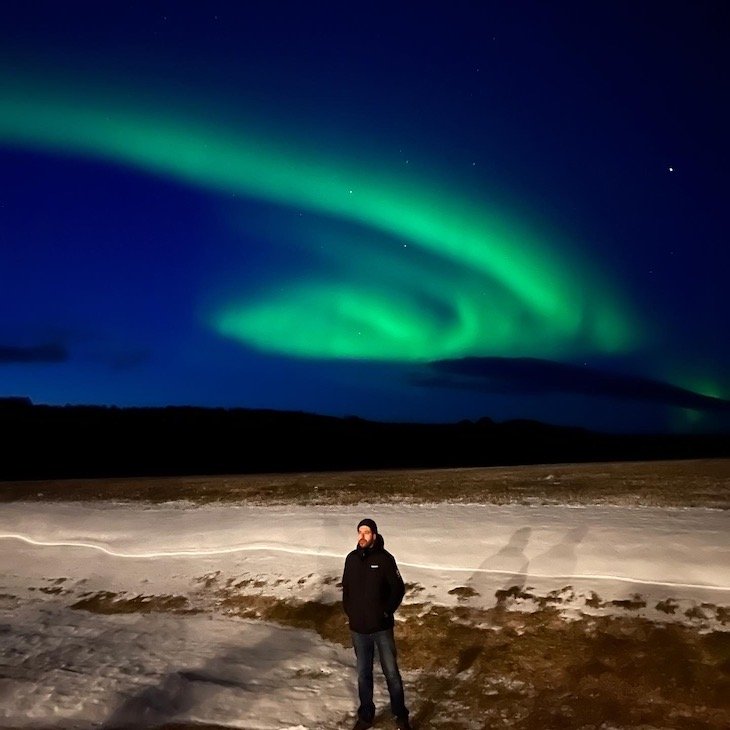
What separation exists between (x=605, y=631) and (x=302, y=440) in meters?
160

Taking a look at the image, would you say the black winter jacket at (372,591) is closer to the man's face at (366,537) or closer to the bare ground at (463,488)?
the man's face at (366,537)

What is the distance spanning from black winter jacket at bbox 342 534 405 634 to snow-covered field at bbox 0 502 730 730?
52.6 inches

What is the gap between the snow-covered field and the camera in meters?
8.03

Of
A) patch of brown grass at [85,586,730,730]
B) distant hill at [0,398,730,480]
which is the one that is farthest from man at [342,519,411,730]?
distant hill at [0,398,730,480]

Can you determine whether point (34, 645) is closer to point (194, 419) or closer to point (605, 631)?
point (605, 631)

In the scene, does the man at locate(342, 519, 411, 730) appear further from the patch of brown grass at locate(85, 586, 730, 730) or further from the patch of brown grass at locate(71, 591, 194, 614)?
the patch of brown grass at locate(71, 591, 194, 614)

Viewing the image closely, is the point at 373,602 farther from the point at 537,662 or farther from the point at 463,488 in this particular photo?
the point at 463,488

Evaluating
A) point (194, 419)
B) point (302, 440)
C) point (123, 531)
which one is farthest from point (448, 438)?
point (123, 531)

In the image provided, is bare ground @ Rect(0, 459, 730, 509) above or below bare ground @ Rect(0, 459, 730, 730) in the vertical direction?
above

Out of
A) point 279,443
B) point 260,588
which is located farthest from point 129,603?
point 279,443

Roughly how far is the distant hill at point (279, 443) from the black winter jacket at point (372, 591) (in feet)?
326

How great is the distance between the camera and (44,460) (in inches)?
4722

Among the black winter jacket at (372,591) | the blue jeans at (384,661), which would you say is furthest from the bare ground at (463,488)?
the black winter jacket at (372,591)

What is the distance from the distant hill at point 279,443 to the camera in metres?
122
